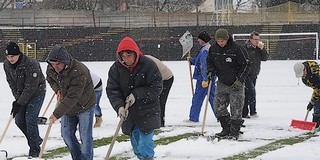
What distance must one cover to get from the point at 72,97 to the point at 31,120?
1557mm

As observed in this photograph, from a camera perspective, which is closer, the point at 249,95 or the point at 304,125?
the point at 304,125

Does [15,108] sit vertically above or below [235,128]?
above

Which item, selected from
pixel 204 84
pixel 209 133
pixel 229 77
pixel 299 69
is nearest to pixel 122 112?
pixel 229 77

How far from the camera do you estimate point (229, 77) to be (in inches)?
336

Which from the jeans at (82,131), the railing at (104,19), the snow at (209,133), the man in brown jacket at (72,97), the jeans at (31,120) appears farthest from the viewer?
the railing at (104,19)

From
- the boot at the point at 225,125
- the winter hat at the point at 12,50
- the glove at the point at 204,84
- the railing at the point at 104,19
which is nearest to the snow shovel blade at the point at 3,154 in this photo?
the winter hat at the point at 12,50

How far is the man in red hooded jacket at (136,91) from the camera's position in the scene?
5.77m

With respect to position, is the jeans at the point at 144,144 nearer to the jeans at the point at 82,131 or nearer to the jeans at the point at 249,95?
the jeans at the point at 82,131

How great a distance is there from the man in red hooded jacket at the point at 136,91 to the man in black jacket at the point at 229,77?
2.69 metres

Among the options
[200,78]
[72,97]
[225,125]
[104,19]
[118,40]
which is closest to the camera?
[72,97]

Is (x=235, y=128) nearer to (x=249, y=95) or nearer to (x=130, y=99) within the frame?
(x=249, y=95)

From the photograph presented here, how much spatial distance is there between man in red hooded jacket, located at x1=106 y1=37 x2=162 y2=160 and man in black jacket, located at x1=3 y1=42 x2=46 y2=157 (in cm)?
167

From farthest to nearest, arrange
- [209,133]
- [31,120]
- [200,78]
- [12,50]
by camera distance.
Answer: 1. [200,78]
2. [209,133]
3. [31,120]
4. [12,50]

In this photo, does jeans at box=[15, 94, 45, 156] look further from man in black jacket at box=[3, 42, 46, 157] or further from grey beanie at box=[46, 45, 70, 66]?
grey beanie at box=[46, 45, 70, 66]
